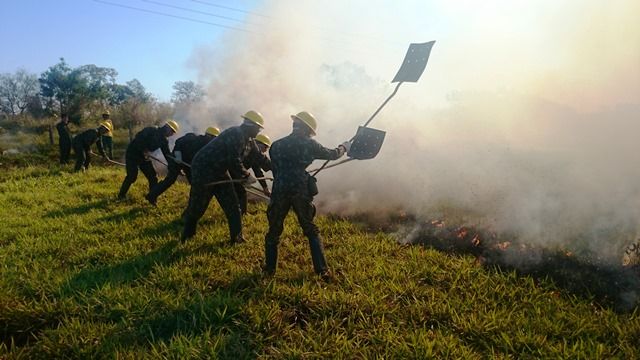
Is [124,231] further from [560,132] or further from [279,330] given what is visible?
[560,132]

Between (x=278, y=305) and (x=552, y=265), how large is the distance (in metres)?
2.98

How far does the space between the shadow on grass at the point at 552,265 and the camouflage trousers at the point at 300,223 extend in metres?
1.80

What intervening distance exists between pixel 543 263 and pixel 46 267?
551 cm

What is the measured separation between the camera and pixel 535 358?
10.4 feet

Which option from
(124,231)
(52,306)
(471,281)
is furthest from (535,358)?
(124,231)

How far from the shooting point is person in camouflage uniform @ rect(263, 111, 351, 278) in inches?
185

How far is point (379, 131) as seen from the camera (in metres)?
5.43

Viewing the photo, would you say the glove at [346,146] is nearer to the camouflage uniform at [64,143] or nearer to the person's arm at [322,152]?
the person's arm at [322,152]

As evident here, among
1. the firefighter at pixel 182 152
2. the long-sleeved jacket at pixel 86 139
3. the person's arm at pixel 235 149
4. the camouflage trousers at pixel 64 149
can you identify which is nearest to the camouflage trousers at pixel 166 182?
the firefighter at pixel 182 152

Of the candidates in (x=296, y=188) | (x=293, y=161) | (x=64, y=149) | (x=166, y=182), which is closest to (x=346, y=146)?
(x=293, y=161)

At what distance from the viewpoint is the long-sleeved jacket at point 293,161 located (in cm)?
470

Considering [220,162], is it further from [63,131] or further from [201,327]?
[63,131]

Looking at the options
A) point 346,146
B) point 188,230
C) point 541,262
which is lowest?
point 188,230

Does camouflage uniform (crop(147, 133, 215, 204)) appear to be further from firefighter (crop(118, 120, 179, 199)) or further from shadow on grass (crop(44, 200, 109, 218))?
shadow on grass (crop(44, 200, 109, 218))
